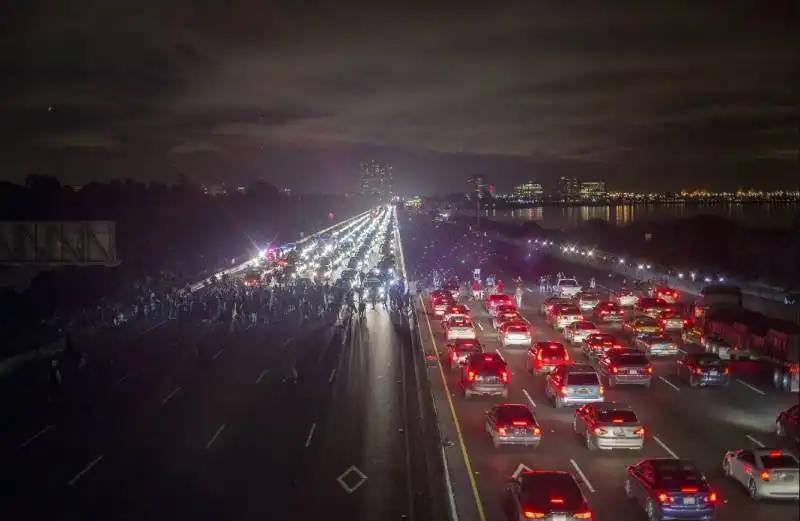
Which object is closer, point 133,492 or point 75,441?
point 133,492

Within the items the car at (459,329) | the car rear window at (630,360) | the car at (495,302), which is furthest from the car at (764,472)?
the car at (495,302)

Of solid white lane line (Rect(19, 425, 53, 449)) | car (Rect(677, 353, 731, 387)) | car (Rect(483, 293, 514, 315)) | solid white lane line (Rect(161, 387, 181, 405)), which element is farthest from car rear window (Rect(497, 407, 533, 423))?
car (Rect(483, 293, 514, 315))

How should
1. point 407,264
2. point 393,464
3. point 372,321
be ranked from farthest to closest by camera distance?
point 407,264
point 372,321
point 393,464

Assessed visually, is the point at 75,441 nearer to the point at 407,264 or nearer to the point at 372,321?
the point at 372,321

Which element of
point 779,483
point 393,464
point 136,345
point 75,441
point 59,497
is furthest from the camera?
point 136,345

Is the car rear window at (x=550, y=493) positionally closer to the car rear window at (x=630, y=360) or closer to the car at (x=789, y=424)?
the car at (x=789, y=424)

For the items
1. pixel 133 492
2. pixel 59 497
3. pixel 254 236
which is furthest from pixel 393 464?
pixel 254 236

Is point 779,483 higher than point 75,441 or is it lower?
higher

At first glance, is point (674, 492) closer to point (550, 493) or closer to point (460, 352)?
point (550, 493)
